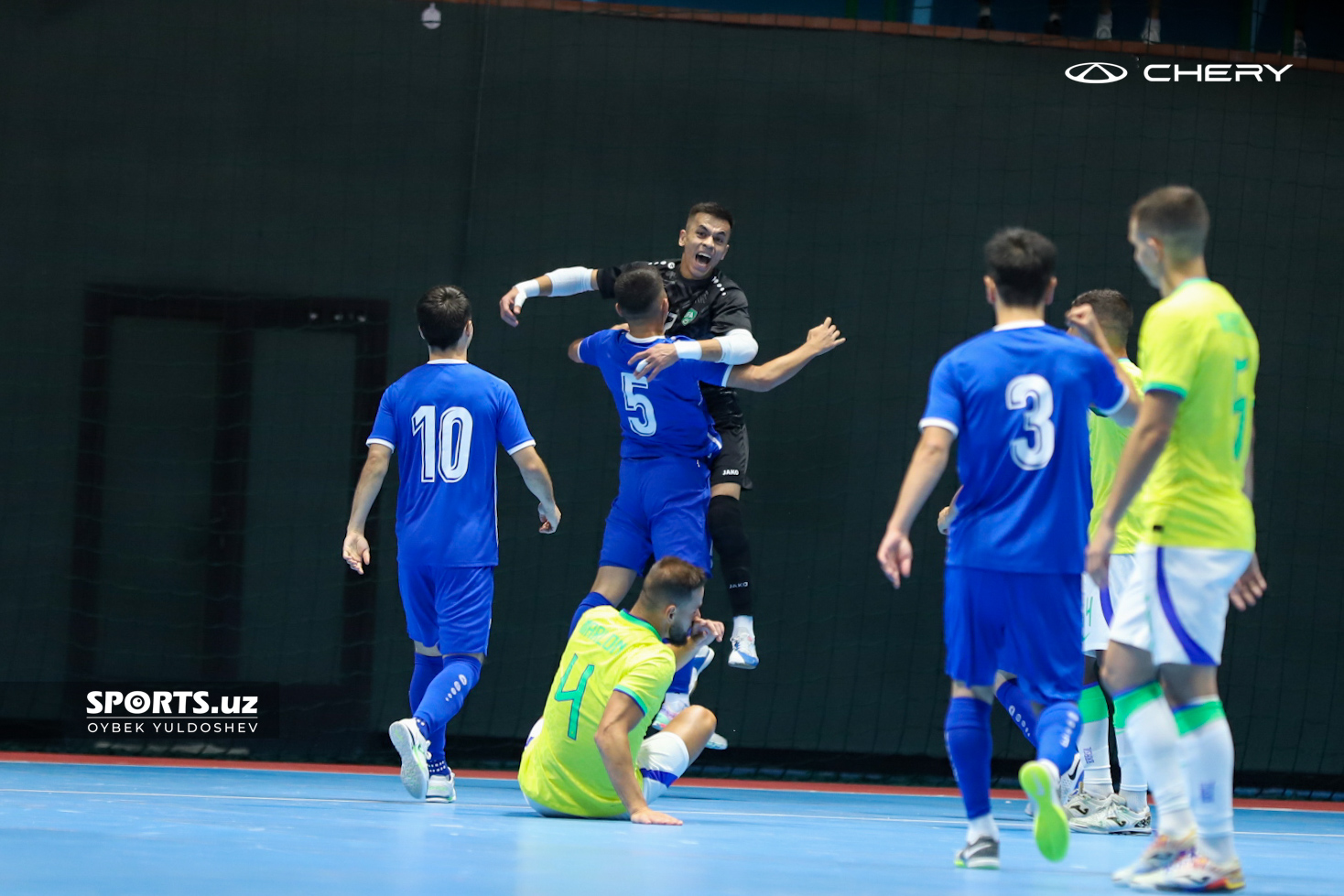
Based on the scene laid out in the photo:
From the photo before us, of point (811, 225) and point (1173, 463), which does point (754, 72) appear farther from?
point (1173, 463)

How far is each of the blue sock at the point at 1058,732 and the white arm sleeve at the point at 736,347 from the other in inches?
97.0

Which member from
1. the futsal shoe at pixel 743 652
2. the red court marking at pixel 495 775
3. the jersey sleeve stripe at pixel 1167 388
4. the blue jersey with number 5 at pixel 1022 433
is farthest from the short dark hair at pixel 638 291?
the jersey sleeve stripe at pixel 1167 388

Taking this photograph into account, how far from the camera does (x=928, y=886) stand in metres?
3.74

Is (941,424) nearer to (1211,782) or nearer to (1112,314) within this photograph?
(1211,782)

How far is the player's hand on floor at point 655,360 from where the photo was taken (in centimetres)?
583

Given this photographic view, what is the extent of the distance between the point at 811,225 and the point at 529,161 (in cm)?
160

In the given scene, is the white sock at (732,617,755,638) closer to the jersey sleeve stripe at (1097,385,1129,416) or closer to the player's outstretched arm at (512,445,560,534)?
the player's outstretched arm at (512,445,560,534)

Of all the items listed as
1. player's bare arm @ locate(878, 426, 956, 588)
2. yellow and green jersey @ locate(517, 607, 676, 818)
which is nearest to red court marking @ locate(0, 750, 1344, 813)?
yellow and green jersey @ locate(517, 607, 676, 818)

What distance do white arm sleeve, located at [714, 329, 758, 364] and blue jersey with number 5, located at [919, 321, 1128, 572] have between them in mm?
2140

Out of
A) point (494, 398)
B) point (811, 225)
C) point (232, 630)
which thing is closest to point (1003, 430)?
point (494, 398)

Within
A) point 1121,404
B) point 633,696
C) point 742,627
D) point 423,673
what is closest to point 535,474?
point 423,673

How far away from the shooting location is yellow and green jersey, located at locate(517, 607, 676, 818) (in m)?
5.11

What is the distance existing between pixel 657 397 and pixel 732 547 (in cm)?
76

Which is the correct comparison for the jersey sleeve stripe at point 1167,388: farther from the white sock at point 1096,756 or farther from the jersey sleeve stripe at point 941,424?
the white sock at point 1096,756
